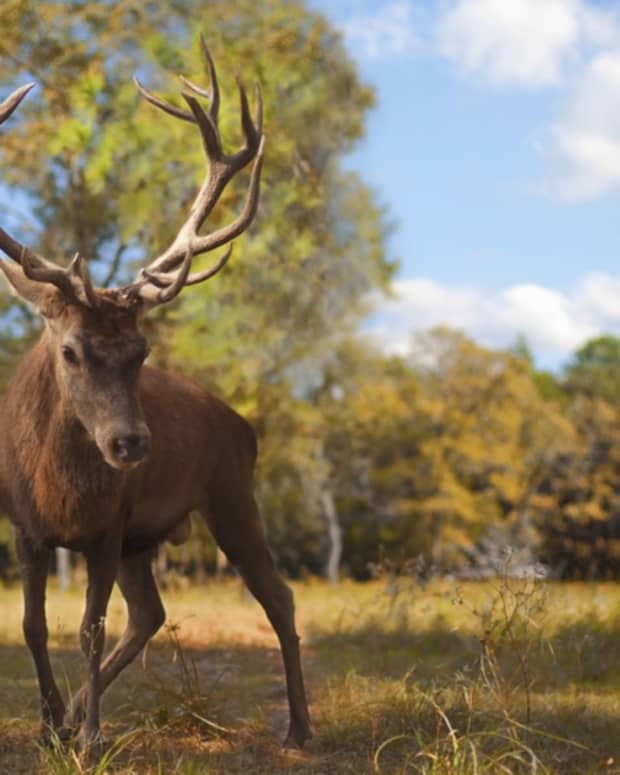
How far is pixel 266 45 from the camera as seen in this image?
14.0 m

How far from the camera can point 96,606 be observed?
195 inches

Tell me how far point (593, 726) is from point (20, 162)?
40.0ft

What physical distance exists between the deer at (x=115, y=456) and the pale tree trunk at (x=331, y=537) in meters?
27.6

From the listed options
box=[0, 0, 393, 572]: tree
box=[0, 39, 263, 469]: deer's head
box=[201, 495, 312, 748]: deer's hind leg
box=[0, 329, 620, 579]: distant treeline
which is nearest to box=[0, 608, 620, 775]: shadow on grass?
box=[201, 495, 312, 748]: deer's hind leg

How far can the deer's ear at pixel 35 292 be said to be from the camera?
4.86 meters

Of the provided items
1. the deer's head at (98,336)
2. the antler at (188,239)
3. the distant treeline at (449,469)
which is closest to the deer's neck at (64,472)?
the deer's head at (98,336)

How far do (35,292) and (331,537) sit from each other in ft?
99.6

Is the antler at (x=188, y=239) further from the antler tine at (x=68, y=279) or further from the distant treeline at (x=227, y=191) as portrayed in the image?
the distant treeline at (x=227, y=191)

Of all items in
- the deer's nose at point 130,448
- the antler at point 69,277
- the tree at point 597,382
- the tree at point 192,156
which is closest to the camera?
the deer's nose at point 130,448

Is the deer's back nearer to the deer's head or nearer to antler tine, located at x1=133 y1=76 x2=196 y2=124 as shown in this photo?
the deer's head

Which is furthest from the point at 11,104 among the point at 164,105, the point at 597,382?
the point at 597,382

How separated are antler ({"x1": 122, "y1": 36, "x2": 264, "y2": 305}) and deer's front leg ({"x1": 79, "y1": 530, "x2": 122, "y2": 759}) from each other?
1.14m

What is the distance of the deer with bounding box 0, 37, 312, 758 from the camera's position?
4617 mm

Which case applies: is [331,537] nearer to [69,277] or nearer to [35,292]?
[35,292]
